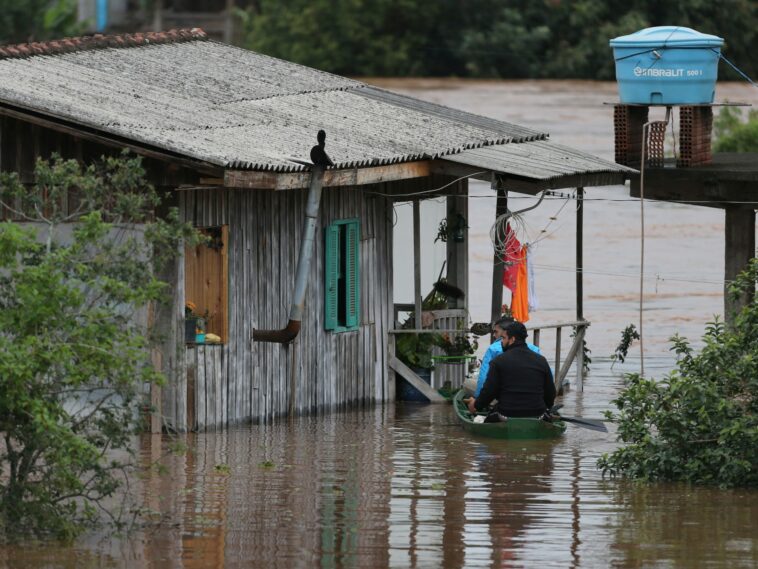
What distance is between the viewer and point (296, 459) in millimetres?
15516

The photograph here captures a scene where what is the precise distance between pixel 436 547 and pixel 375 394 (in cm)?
756

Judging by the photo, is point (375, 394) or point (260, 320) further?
point (375, 394)

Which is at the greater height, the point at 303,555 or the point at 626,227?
the point at 626,227

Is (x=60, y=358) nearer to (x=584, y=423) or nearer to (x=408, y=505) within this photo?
(x=408, y=505)

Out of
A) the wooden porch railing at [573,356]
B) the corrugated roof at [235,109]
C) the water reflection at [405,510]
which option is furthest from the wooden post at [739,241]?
the water reflection at [405,510]

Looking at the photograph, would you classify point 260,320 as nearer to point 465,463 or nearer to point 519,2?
point 465,463

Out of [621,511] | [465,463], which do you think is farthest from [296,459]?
[621,511]

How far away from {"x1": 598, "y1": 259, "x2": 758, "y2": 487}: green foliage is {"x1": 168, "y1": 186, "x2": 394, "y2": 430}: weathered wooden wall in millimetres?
4291

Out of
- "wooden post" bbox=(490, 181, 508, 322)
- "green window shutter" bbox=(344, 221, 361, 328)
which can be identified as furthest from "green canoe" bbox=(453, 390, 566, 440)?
"green window shutter" bbox=(344, 221, 361, 328)

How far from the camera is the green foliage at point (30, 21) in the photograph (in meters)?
51.2

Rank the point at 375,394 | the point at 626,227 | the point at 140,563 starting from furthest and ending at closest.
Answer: the point at 626,227, the point at 375,394, the point at 140,563

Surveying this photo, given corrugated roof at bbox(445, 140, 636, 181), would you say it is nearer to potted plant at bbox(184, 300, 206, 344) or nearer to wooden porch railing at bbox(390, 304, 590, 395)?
wooden porch railing at bbox(390, 304, 590, 395)

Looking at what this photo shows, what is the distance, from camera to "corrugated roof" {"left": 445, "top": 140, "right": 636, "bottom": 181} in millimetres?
18266

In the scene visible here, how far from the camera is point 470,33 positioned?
57.4m
